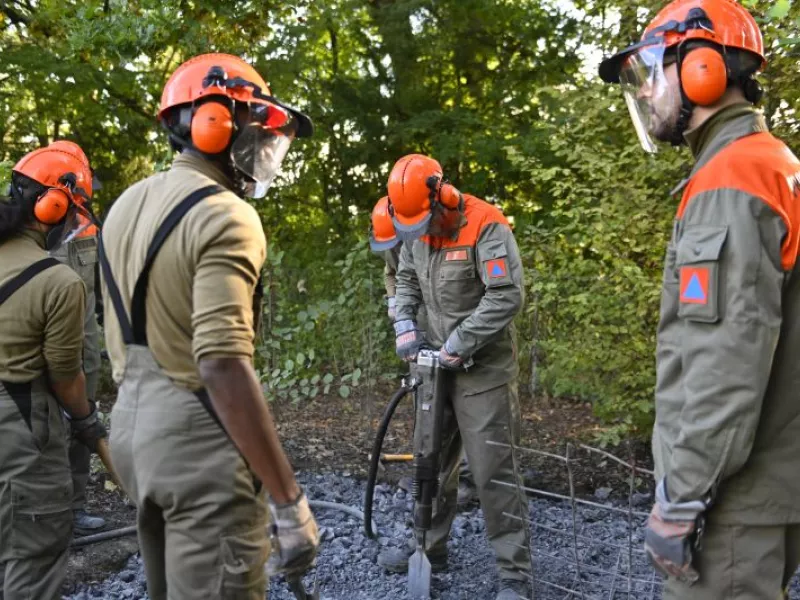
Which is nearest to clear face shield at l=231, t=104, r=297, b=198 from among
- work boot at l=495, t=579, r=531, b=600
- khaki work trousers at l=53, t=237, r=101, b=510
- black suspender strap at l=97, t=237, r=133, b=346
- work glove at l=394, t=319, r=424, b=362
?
black suspender strap at l=97, t=237, r=133, b=346

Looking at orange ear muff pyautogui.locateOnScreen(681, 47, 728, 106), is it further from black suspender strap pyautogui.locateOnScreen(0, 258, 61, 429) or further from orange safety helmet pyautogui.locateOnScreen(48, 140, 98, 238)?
orange safety helmet pyautogui.locateOnScreen(48, 140, 98, 238)

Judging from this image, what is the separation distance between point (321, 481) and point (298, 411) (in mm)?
1818

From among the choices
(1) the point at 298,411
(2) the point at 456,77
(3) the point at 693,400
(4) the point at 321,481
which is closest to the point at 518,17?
(2) the point at 456,77

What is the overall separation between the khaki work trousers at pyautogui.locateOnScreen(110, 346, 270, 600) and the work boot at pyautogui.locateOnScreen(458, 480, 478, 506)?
3.70 metres

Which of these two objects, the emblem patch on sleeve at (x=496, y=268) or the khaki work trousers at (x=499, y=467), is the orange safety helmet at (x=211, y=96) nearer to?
the emblem patch on sleeve at (x=496, y=268)

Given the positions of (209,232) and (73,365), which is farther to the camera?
(73,365)

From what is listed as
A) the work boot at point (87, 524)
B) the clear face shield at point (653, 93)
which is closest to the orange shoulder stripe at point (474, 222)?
the clear face shield at point (653, 93)

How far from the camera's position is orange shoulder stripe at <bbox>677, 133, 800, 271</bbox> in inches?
77.9

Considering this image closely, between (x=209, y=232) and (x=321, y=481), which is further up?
(x=209, y=232)

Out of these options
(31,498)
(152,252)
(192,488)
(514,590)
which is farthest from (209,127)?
(514,590)

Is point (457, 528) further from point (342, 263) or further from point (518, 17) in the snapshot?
point (518, 17)

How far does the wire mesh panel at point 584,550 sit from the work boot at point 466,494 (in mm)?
440

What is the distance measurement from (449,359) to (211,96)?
88.4 inches

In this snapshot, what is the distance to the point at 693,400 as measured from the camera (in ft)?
6.49
